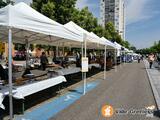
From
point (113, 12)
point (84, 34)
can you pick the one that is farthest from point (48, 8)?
point (113, 12)

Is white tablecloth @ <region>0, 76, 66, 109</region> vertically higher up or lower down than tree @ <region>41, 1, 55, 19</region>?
lower down

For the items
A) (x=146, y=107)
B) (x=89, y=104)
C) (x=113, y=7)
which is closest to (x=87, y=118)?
(x=89, y=104)

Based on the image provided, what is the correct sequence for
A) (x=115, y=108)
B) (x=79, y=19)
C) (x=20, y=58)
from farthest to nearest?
(x=20, y=58) < (x=79, y=19) < (x=115, y=108)

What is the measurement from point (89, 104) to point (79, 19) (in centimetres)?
2928

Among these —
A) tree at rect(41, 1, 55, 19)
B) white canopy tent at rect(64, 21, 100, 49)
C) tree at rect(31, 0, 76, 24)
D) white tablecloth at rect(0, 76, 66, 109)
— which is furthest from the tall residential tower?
white tablecloth at rect(0, 76, 66, 109)

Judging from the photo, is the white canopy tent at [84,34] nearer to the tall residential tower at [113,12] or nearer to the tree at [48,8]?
the tree at [48,8]

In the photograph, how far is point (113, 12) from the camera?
493 feet

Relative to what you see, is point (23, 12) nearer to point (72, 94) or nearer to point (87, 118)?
point (87, 118)

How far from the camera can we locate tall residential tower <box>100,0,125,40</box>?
492 feet

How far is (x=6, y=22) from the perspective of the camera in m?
6.79

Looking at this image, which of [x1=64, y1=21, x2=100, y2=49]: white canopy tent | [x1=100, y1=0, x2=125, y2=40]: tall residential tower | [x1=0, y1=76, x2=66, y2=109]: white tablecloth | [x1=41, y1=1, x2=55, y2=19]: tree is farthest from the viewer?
[x1=100, y1=0, x2=125, y2=40]: tall residential tower

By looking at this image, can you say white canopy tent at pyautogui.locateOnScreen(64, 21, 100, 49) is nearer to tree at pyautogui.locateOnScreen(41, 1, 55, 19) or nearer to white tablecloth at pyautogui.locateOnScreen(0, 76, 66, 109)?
white tablecloth at pyautogui.locateOnScreen(0, 76, 66, 109)

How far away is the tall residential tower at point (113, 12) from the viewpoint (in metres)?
150

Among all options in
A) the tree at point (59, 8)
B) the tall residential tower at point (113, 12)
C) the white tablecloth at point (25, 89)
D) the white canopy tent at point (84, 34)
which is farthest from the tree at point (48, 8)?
the tall residential tower at point (113, 12)
